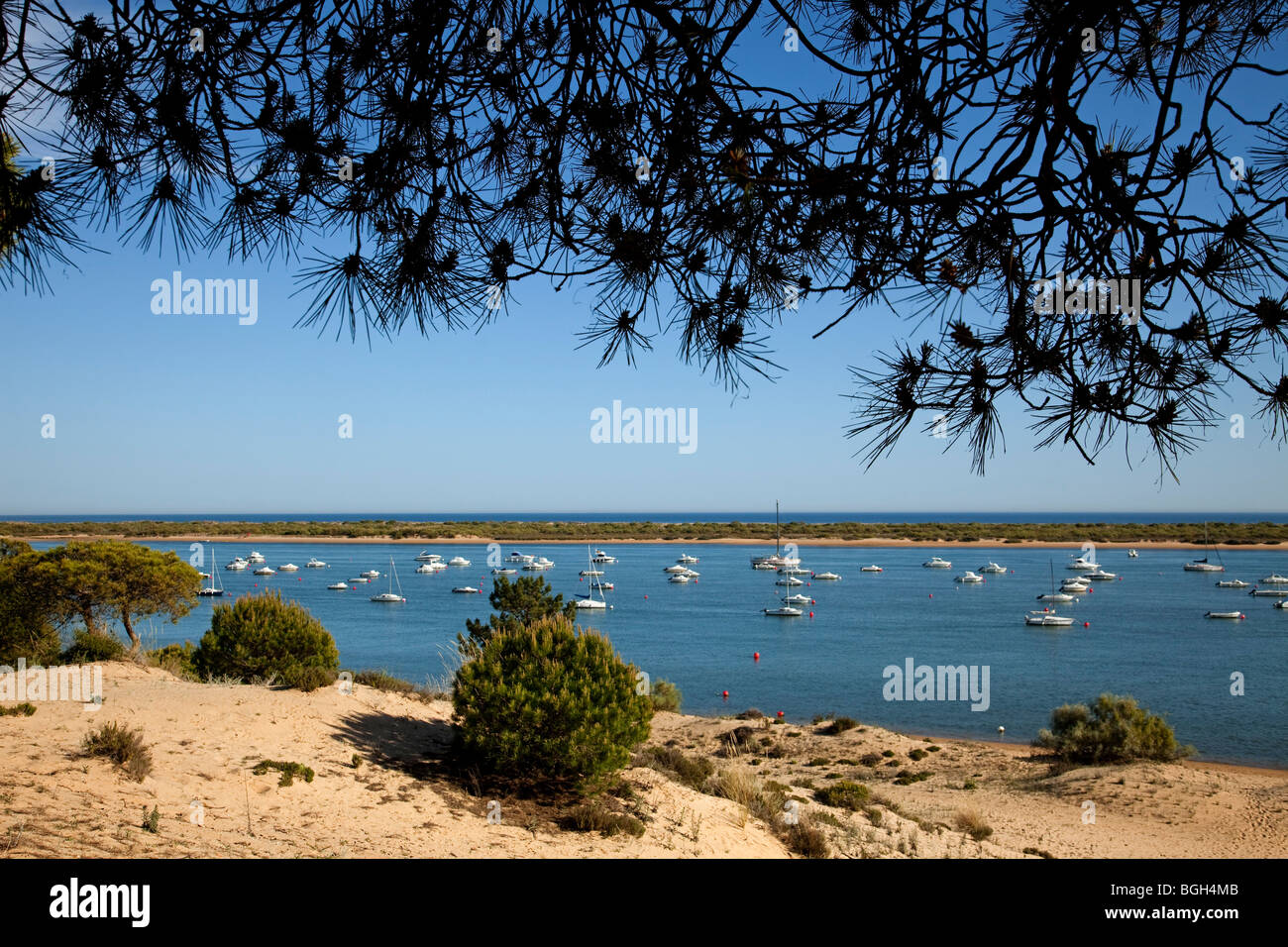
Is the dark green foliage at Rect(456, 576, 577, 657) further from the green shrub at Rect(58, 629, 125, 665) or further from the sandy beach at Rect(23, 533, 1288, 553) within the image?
the sandy beach at Rect(23, 533, 1288, 553)

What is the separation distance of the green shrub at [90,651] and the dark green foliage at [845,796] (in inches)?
367

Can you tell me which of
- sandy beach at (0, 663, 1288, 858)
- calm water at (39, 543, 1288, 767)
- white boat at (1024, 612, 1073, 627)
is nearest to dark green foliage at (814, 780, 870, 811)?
sandy beach at (0, 663, 1288, 858)

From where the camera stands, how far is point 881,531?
120562 millimetres

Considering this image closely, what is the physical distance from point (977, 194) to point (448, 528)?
125592 mm

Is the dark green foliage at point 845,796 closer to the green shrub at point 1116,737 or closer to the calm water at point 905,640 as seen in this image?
the green shrub at point 1116,737

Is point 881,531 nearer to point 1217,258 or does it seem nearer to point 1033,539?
point 1033,539

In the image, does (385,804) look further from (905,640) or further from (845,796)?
(905,640)

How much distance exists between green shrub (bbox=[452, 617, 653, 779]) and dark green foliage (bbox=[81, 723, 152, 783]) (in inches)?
95.6

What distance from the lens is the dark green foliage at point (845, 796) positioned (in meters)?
10.2

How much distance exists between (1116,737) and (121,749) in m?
15.7

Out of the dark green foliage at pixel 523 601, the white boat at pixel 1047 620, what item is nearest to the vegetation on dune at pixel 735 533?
the white boat at pixel 1047 620

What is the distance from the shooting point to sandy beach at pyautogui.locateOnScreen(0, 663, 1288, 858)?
5.34 metres

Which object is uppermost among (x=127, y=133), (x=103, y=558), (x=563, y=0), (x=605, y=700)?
(x=563, y=0)
